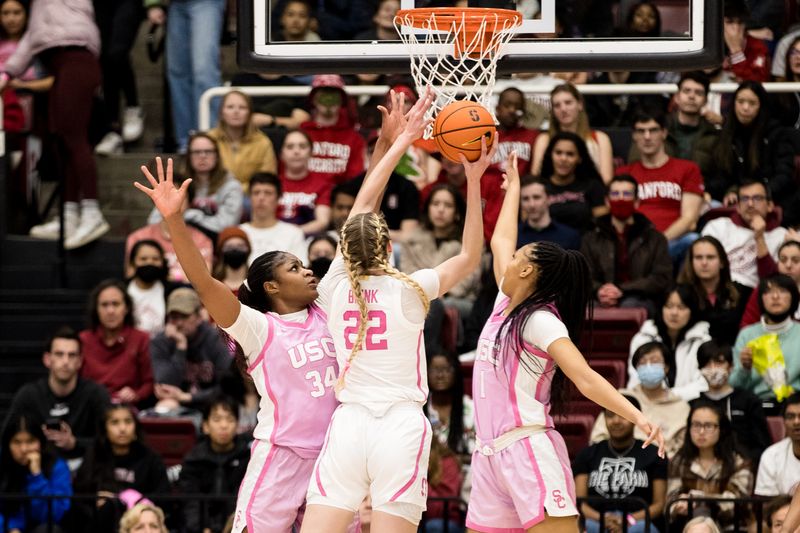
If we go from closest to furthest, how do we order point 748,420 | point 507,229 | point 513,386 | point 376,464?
point 376,464, point 513,386, point 507,229, point 748,420

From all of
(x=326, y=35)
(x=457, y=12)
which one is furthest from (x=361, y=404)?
(x=326, y=35)

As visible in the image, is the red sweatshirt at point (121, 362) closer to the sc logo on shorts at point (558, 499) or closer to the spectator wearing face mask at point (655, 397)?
the spectator wearing face mask at point (655, 397)

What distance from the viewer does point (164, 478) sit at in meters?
9.76

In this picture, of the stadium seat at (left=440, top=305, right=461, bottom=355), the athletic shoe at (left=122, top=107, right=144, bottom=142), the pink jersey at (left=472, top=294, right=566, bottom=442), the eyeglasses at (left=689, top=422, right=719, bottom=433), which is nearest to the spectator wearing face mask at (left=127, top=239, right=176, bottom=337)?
the stadium seat at (left=440, top=305, right=461, bottom=355)

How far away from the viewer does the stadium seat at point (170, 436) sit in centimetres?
1038

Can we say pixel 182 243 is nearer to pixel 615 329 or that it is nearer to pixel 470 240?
pixel 470 240

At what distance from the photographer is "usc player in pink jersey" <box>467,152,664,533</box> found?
6.90 metres

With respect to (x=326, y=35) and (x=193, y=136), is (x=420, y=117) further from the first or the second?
(x=326, y=35)

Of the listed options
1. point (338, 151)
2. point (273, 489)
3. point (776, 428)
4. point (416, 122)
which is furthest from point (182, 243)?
point (338, 151)

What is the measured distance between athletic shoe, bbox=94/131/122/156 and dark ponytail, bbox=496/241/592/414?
6.99m

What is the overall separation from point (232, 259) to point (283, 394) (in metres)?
4.14

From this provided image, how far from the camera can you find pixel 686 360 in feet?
33.7

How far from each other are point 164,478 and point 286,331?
10.1 feet

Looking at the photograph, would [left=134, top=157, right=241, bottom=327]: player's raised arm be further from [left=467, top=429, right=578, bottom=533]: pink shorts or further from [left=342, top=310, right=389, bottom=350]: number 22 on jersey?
[left=467, top=429, right=578, bottom=533]: pink shorts
